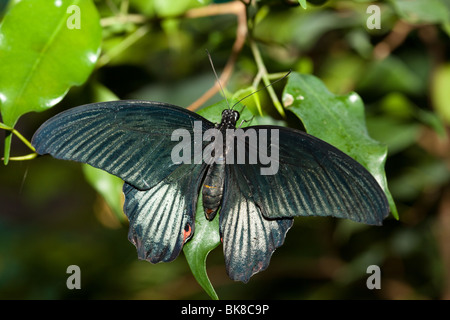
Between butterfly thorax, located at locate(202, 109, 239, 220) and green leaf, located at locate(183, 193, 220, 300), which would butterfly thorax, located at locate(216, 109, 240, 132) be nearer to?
butterfly thorax, located at locate(202, 109, 239, 220)

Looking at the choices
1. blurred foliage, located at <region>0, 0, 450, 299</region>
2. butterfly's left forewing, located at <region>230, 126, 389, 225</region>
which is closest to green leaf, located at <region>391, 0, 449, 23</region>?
blurred foliage, located at <region>0, 0, 450, 299</region>

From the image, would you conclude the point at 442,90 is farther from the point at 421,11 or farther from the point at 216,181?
the point at 216,181

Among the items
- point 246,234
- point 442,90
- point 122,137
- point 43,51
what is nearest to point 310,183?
point 246,234

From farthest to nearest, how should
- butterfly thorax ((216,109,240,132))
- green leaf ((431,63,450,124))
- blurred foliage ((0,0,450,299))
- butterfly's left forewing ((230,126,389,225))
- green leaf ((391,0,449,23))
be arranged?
1. green leaf ((431,63,450,124))
2. blurred foliage ((0,0,450,299))
3. green leaf ((391,0,449,23))
4. butterfly thorax ((216,109,240,132))
5. butterfly's left forewing ((230,126,389,225))

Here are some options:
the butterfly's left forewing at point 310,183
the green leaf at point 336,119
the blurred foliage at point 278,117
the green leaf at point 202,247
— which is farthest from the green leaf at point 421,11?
the green leaf at point 202,247

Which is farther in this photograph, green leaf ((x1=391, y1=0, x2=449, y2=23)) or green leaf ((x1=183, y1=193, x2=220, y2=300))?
green leaf ((x1=391, y1=0, x2=449, y2=23))

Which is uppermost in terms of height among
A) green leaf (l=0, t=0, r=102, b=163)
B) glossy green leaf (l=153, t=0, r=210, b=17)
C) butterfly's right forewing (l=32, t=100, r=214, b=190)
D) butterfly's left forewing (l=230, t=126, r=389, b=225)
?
glossy green leaf (l=153, t=0, r=210, b=17)

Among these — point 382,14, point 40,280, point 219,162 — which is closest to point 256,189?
point 219,162

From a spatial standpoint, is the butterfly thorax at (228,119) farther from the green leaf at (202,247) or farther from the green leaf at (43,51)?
the green leaf at (43,51)
